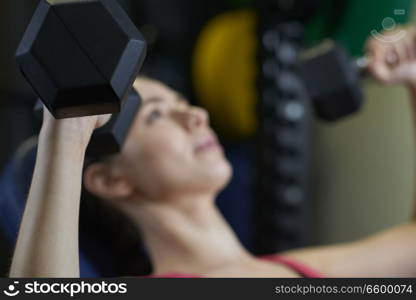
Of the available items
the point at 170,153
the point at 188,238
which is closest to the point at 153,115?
the point at 170,153

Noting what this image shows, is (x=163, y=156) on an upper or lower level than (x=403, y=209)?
upper

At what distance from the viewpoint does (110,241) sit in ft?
4.58

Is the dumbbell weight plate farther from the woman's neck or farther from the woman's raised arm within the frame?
the woman's neck

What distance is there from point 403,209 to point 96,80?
1276mm

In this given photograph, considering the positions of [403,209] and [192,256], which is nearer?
[192,256]

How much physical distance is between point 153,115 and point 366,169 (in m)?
0.73

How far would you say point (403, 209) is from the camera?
1755 mm

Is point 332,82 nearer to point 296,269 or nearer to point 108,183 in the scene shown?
point 296,269

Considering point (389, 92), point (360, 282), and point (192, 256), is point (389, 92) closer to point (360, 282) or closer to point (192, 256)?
point (192, 256)

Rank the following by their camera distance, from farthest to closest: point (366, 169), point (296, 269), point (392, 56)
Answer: point (366, 169), point (392, 56), point (296, 269)

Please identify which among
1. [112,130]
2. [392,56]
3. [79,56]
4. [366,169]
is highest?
[79,56]

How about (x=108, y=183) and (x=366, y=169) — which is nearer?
(x=108, y=183)

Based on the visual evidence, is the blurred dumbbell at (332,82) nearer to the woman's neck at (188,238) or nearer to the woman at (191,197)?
the woman at (191,197)

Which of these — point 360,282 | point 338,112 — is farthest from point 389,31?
point 360,282
